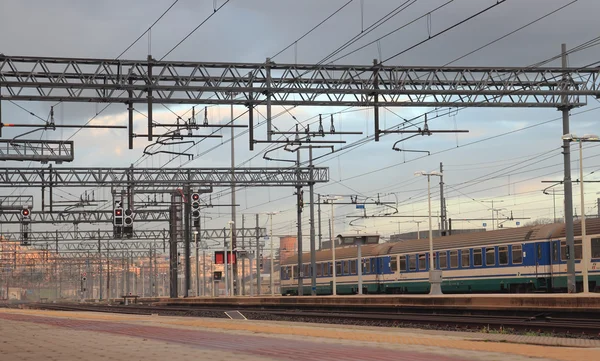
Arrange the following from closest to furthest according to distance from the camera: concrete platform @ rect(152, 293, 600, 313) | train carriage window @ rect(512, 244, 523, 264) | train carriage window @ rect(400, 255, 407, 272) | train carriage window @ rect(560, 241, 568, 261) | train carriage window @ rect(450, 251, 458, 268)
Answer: concrete platform @ rect(152, 293, 600, 313) < train carriage window @ rect(560, 241, 568, 261) < train carriage window @ rect(512, 244, 523, 264) < train carriage window @ rect(450, 251, 458, 268) < train carriage window @ rect(400, 255, 407, 272)

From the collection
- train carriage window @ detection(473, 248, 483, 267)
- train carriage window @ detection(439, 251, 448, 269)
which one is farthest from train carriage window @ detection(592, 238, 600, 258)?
train carriage window @ detection(439, 251, 448, 269)

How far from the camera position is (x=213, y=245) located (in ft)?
347

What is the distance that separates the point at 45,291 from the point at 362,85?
501 ft

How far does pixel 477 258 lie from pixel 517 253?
3.47 m

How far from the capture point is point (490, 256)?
44.8 m

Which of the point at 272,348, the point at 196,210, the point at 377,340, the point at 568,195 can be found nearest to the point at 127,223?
the point at 196,210

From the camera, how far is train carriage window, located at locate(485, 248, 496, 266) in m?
44.5

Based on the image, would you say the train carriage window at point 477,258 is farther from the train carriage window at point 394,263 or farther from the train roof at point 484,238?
the train carriage window at point 394,263

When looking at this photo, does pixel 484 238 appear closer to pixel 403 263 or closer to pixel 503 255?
pixel 503 255

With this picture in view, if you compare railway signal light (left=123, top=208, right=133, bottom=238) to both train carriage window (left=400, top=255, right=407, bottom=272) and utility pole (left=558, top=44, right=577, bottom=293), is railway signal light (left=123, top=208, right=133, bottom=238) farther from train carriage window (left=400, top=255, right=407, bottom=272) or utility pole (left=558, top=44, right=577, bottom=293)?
utility pole (left=558, top=44, right=577, bottom=293)

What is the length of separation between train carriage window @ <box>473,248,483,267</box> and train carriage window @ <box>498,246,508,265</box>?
160 centimetres

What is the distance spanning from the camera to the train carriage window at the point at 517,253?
42469mm

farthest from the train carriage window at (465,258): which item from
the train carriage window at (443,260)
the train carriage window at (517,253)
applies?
the train carriage window at (517,253)

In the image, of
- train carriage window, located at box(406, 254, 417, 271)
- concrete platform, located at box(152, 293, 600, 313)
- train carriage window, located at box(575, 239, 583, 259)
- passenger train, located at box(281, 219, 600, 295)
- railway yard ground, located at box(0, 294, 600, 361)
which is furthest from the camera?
train carriage window, located at box(406, 254, 417, 271)
